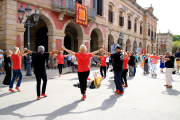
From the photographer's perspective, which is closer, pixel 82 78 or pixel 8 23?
pixel 82 78

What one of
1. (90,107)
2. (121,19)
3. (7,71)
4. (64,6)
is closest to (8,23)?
(64,6)

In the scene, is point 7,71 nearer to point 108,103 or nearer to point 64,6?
point 108,103

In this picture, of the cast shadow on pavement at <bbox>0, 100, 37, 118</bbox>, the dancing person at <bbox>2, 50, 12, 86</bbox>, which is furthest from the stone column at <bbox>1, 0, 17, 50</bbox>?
the cast shadow on pavement at <bbox>0, 100, 37, 118</bbox>

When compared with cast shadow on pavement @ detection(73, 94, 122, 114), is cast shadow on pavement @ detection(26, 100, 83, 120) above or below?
below

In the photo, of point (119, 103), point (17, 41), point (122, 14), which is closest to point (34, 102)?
point (119, 103)

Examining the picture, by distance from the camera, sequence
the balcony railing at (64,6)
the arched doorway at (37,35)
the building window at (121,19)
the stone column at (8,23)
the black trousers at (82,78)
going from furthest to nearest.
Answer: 1. the building window at (121,19)
2. the arched doorway at (37,35)
3. the balcony railing at (64,6)
4. the stone column at (8,23)
5. the black trousers at (82,78)

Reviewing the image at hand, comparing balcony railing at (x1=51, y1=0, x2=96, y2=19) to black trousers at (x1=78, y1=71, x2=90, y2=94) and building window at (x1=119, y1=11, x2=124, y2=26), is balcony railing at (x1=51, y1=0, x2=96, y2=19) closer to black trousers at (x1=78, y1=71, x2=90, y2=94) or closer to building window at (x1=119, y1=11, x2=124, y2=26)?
black trousers at (x1=78, y1=71, x2=90, y2=94)

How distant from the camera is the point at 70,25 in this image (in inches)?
761

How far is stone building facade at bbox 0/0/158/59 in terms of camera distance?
11102 mm

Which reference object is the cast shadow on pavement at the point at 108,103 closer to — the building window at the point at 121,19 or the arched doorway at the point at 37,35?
the arched doorway at the point at 37,35

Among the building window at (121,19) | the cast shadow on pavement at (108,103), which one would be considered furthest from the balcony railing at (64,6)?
the building window at (121,19)

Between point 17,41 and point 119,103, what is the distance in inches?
377

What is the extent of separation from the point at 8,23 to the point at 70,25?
9.30 metres

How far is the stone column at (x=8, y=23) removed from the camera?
10758 mm
